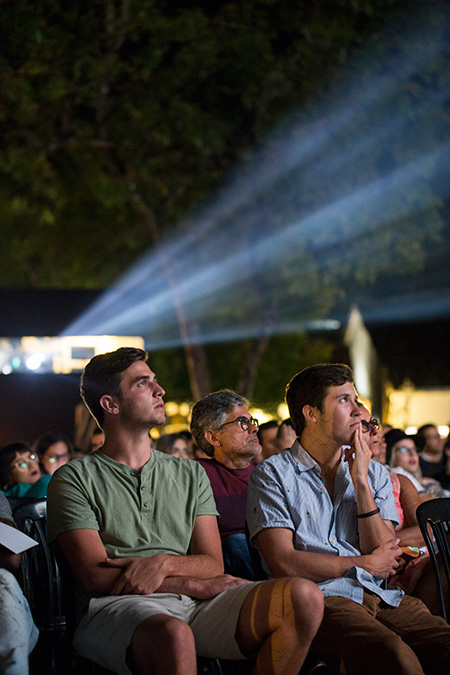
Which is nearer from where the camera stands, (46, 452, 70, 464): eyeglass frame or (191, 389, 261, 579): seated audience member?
(191, 389, 261, 579): seated audience member

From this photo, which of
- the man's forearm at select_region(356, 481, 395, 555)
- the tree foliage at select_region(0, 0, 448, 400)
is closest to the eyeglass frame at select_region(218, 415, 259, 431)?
the man's forearm at select_region(356, 481, 395, 555)

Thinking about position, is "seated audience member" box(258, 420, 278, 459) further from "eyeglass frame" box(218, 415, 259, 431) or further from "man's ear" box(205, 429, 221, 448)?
"man's ear" box(205, 429, 221, 448)

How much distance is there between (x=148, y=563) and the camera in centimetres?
305

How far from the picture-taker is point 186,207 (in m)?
16.8

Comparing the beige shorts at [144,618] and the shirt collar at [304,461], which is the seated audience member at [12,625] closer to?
the beige shorts at [144,618]

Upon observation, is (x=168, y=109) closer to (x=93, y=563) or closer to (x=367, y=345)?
(x=93, y=563)

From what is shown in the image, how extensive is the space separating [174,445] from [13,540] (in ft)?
10.8

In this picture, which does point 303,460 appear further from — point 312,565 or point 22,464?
point 22,464

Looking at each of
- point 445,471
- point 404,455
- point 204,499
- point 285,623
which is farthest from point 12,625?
point 445,471

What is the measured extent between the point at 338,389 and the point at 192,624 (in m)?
1.20

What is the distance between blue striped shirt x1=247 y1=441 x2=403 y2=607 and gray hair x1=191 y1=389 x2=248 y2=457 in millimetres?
1026

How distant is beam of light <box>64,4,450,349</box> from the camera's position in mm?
12805

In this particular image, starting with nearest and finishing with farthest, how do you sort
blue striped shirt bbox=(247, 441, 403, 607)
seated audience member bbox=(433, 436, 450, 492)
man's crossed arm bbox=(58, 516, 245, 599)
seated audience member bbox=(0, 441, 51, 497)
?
man's crossed arm bbox=(58, 516, 245, 599)
blue striped shirt bbox=(247, 441, 403, 607)
seated audience member bbox=(0, 441, 51, 497)
seated audience member bbox=(433, 436, 450, 492)

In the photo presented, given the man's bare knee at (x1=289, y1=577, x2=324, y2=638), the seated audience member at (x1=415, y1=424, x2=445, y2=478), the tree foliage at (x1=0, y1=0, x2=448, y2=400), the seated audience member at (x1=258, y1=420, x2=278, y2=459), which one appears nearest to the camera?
the man's bare knee at (x1=289, y1=577, x2=324, y2=638)
